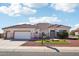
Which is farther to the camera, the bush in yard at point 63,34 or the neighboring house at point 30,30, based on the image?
the bush in yard at point 63,34

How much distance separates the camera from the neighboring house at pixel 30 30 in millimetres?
34250

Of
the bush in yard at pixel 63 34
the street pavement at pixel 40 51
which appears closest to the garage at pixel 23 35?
the bush in yard at pixel 63 34

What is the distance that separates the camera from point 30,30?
34438mm

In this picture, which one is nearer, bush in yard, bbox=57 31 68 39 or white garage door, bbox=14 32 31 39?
white garage door, bbox=14 32 31 39

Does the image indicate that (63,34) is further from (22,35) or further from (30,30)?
(22,35)

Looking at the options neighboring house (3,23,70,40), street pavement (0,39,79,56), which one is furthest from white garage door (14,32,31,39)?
street pavement (0,39,79,56)

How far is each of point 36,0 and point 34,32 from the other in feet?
59.9

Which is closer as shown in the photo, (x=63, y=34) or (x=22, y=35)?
(x=22, y=35)

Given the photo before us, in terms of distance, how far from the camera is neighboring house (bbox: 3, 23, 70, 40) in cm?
3425

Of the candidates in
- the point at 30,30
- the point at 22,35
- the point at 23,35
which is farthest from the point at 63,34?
the point at 22,35

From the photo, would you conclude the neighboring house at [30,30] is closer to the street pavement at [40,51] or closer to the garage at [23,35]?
→ the garage at [23,35]

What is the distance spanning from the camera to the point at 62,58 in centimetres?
1254

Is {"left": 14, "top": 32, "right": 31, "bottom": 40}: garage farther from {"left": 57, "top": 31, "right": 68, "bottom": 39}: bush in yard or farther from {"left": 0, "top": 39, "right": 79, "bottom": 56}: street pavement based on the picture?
{"left": 0, "top": 39, "right": 79, "bottom": 56}: street pavement

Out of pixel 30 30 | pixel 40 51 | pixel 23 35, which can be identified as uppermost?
pixel 30 30
